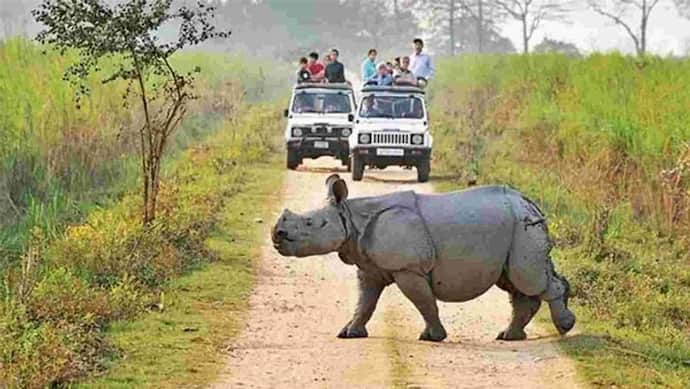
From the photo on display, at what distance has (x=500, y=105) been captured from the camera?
29516mm

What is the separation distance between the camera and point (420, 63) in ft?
87.8

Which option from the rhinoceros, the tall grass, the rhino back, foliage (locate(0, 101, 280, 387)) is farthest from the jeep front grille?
the rhino back

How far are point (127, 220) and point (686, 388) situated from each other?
7.58 metres

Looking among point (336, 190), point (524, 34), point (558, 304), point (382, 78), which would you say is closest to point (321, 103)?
point (382, 78)

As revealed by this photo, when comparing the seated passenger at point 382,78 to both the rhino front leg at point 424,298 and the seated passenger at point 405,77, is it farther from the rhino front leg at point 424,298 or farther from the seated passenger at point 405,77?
the rhino front leg at point 424,298

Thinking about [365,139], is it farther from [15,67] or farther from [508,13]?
[508,13]

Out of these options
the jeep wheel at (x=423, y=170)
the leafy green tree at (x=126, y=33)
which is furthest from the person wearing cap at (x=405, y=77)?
the leafy green tree at (x=126, y=33)

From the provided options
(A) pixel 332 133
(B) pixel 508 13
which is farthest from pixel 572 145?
(B) pixel 508 13

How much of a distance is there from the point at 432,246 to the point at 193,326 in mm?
2098

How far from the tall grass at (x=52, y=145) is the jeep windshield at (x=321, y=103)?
304 centimetres

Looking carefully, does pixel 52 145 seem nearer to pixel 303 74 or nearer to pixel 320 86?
pixel 320 86

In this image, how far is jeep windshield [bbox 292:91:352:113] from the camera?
24.4 metres

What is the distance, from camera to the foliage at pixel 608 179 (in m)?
10.7

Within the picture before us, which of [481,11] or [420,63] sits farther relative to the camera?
[481,11]
